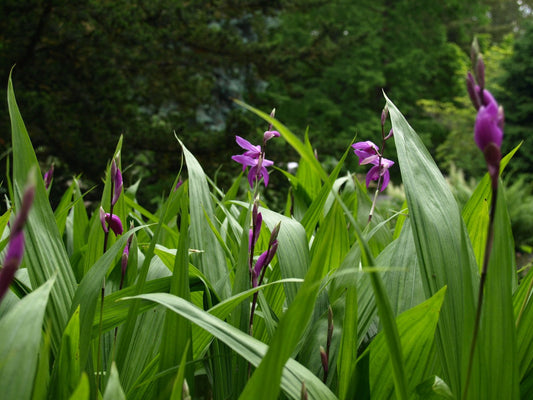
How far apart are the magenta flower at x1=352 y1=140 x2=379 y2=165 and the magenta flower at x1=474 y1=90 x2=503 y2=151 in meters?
0.74

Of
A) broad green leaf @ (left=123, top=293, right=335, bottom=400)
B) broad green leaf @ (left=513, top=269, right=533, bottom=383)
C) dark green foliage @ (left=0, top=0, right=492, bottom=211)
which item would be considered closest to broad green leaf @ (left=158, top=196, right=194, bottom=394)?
broad green leaf @ (left=123, top=293, right=335, bottom=400)

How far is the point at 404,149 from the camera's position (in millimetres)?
748

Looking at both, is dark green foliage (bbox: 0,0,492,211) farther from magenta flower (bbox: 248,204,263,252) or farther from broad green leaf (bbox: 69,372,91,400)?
broad green leaf (bbox: 69,372,91,400)

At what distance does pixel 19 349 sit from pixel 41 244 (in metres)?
0.32

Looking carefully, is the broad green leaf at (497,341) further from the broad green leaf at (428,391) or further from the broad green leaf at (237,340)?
the broad green leaf at (237,340)

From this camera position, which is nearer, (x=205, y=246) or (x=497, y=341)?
(x=497, y=341)

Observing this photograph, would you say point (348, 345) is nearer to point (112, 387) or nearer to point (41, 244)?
point (112, 387)

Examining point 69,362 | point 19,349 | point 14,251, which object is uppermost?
point 14,251

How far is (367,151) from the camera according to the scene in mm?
1264

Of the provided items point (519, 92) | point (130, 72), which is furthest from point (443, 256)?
point (519, 92)

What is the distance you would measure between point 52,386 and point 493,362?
0.53m

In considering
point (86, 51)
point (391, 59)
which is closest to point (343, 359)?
point (86, 51)

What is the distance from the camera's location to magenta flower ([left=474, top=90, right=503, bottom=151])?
0.44 meters

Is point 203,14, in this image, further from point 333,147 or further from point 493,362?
point 493,362
